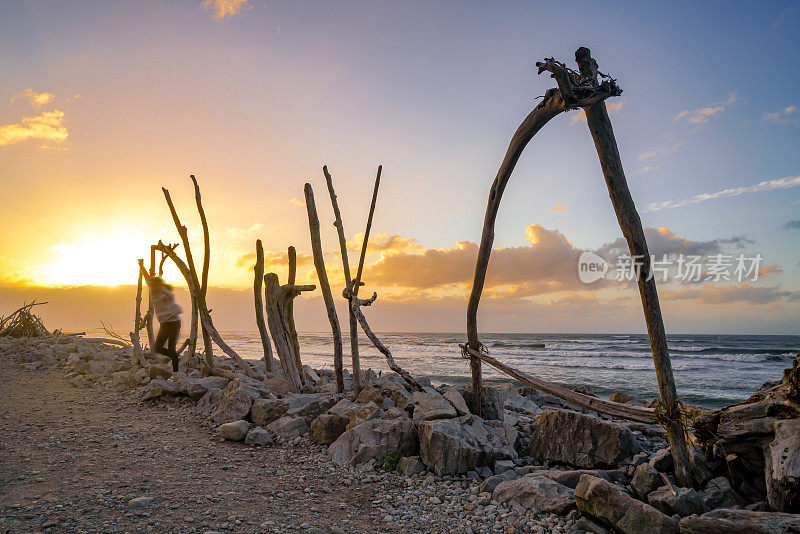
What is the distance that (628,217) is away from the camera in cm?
415

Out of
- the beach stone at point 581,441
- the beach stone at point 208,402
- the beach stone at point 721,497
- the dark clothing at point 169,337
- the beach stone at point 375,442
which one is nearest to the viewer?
the beach stone at point 721,497

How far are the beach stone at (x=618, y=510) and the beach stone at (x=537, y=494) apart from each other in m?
0.17

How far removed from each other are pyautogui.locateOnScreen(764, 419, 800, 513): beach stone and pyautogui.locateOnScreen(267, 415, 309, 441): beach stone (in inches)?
189

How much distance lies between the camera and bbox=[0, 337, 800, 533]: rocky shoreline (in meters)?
3.51

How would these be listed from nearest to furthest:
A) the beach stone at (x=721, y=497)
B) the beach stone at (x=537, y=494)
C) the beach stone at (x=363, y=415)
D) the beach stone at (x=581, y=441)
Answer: the beach stone at (x=721, y=497)
the beach stone at (x=537, y=494)
the beach stone at (x=581, y=441)
the beach stone at (x=363, y=415)

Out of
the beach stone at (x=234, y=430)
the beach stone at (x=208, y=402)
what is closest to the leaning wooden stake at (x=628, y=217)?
the beach stone at (x=234, y=430)

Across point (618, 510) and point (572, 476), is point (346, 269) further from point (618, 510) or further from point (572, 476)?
point (618, 510)

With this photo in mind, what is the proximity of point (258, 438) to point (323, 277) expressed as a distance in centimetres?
273

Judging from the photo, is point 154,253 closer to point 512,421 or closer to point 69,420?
point 69,420

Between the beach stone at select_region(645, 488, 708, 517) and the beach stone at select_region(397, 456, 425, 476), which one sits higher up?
the beach stone at select_region(645, 488, 708, 517)

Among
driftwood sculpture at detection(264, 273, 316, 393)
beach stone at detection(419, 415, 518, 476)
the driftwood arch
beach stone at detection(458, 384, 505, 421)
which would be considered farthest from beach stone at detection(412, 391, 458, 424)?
driftwood sculpture at detection(264, 273, 316, 393)

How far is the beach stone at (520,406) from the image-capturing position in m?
7.54

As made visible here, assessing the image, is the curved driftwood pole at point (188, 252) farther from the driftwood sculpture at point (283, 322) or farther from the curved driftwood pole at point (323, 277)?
the curved driftwood pole at point (323, 277)

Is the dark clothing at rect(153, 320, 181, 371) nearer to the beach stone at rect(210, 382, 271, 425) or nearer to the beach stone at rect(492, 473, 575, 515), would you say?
the beach stone at rect(210, 382, 271, 425)
